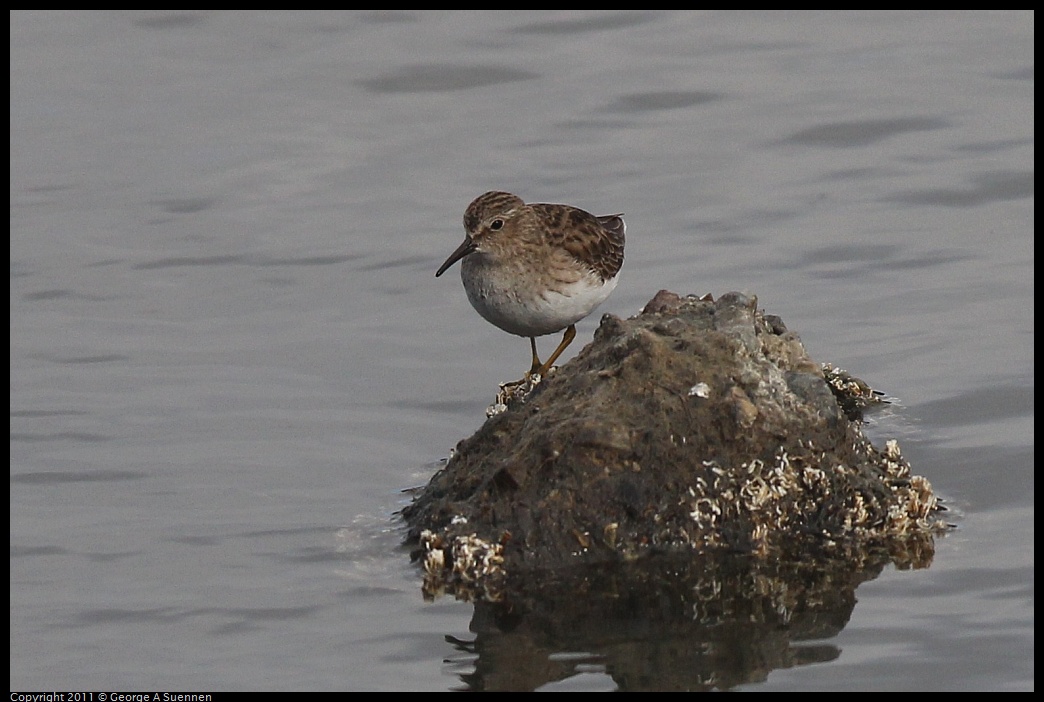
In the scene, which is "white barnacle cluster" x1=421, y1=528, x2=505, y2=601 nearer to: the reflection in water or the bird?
the reflection in water

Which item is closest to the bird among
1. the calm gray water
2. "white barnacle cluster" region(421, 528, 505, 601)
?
the calm gray water

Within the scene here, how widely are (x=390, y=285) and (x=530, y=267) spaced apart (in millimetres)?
3630

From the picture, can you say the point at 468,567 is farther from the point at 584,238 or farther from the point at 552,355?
the point at 584,238

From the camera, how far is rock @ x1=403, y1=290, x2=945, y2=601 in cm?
744

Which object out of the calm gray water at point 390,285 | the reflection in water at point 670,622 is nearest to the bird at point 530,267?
the calm gray water at point 390,285

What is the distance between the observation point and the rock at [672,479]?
744 centimetres

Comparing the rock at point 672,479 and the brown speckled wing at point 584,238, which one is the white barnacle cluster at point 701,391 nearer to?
the rock at point 672,479

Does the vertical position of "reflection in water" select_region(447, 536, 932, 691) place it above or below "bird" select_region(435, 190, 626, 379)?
below

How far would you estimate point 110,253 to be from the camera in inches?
549

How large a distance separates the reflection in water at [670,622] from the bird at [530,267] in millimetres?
2258

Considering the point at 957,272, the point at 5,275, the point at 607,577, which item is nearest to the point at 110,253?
the point at 5,275

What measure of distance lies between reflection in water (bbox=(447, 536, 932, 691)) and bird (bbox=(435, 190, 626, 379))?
Answer: 2258mm

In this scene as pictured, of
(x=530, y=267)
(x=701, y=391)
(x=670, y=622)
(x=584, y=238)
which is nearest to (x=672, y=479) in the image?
(x=701, y=391)

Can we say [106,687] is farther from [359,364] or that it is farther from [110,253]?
[110,253]
